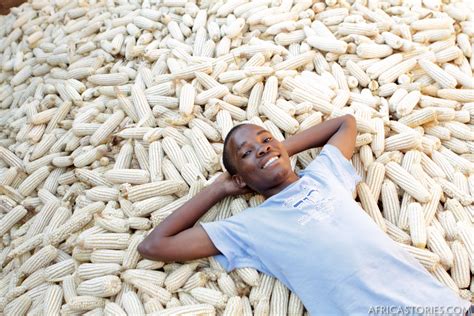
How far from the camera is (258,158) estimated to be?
2855 millimetres

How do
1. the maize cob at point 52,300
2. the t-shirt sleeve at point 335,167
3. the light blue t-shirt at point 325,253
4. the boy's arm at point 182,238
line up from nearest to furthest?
the light blue t-shirt at point 325,253 → the boy's arm at point 182,238 → the maize cob at point 52,300 → the t-shirt sleeve at point 335,167

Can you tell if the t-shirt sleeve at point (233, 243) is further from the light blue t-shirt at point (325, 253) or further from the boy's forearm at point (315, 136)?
the boy's forearm at point (315, 136)

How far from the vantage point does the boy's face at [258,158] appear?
2.84 meters

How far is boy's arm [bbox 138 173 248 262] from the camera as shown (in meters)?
2.79

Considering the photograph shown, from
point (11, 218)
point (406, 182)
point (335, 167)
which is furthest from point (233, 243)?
point (11, 218)

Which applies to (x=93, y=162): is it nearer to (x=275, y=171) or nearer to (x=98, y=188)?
(x=98, y=188)

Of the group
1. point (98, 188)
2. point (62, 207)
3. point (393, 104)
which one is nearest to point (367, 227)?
point (393, 104)

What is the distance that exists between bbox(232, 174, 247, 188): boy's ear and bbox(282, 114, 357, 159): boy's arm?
1.20ft

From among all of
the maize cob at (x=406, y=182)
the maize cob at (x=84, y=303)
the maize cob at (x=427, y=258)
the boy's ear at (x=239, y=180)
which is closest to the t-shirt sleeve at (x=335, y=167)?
the maize cob at (x=406, y=182)

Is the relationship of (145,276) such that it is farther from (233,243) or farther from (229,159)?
(229,159)

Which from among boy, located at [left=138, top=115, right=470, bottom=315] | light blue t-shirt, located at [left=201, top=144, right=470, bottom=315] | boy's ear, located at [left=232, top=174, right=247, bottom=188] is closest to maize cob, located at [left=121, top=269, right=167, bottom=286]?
boy, located at [left=138, top=115, right=470, bottom=315]

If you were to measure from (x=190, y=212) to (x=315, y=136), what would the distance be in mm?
905

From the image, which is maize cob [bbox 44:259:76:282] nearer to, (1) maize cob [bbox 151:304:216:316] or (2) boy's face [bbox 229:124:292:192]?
(1) maize cob [bbox 151:304:216:316]

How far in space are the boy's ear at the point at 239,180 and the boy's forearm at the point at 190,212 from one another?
9cm
